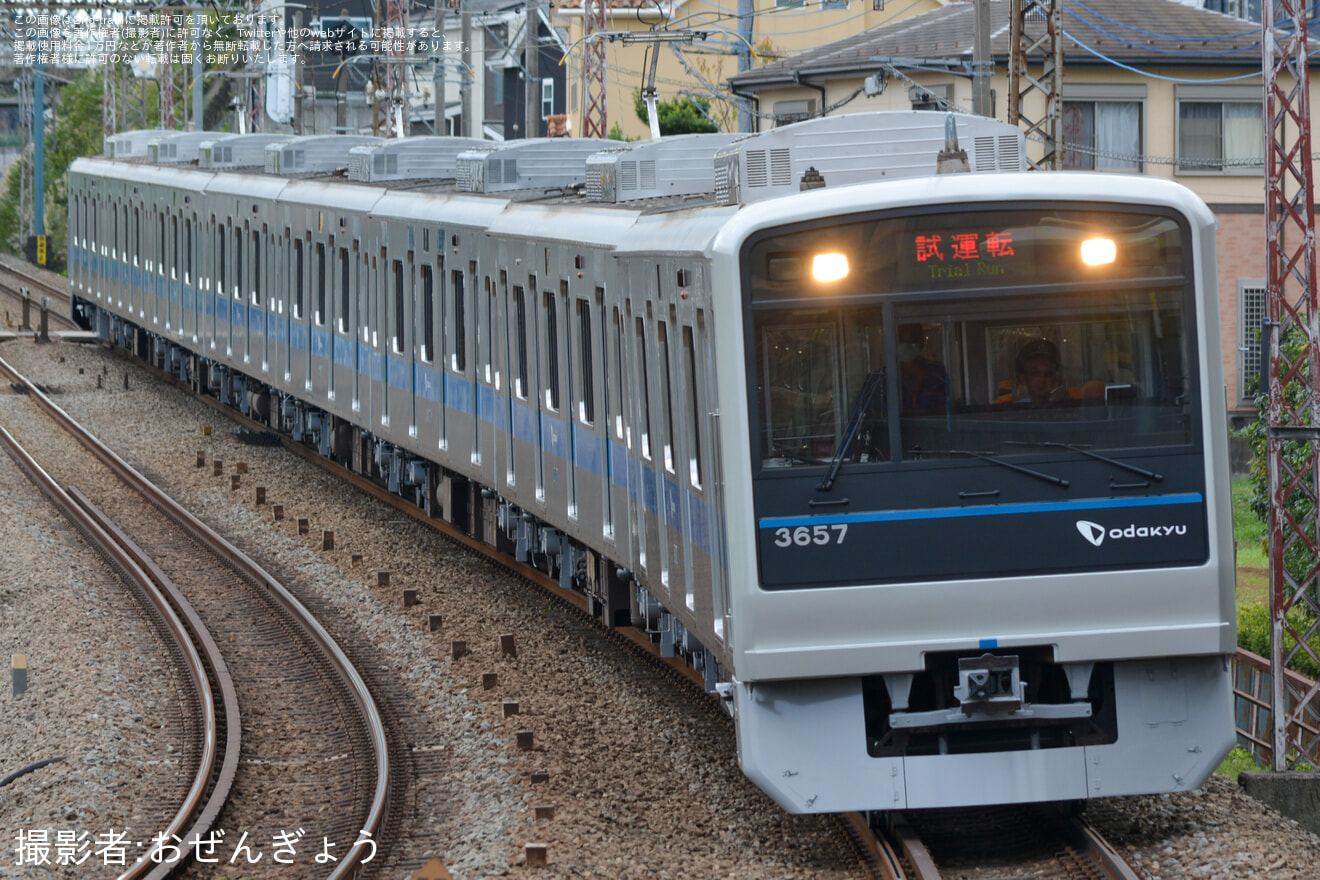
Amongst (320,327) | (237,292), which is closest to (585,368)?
(320,327)

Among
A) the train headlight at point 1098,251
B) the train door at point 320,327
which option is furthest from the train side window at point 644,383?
the train door at point 320,327

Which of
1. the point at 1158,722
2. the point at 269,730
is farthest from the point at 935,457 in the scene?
the point at 269,730

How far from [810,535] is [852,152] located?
190 cm

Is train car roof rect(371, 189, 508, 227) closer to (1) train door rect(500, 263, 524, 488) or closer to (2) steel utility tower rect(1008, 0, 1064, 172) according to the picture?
(1) train door rect(500, 263, 524, 488)

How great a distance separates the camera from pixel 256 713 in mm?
10344

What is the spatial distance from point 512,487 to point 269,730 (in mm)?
2943

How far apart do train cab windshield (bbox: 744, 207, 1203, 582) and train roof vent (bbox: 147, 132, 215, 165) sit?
20.0m

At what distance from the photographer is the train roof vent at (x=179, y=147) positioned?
84.8ft

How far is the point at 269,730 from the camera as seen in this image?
394 inches

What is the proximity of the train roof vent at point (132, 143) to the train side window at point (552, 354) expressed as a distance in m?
17.8

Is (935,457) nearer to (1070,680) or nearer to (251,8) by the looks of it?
(1070,680)

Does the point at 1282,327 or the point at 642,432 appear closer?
the point at 642,432

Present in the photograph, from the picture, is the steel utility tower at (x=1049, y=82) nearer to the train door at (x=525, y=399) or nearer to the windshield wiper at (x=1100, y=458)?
the train door at (x=525, y=399)

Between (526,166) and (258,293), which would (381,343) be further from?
(258,293)
